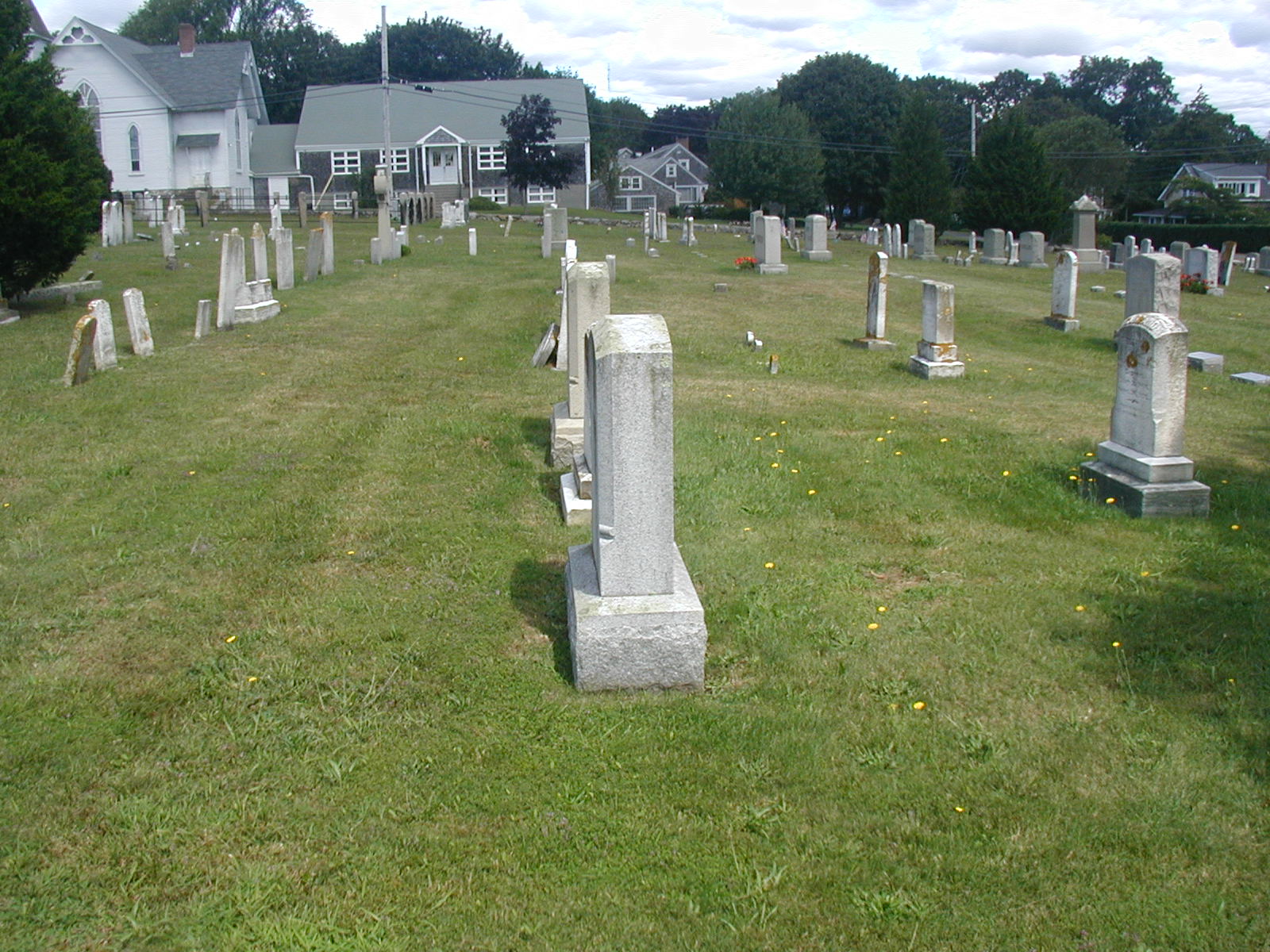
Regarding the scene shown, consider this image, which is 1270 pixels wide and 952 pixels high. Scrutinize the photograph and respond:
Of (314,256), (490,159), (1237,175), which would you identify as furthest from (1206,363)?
(1237,175)

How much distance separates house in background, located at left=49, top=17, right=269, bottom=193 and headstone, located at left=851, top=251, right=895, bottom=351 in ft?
157

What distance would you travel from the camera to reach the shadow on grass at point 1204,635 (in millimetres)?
4961

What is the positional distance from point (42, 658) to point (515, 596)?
7.64ft

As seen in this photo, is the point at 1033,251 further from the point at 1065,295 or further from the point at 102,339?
the point at 102,339

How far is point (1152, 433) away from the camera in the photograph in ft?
26.9

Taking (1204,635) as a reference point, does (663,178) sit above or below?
above

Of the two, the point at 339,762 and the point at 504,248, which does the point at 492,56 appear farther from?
the point at 339,762

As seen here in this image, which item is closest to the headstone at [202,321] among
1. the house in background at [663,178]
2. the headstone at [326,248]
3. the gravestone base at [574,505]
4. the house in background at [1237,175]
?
the headstone at [326,248]

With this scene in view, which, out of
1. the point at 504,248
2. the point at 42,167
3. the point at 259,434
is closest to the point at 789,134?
the point at 504,248

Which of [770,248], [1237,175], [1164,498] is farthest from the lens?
[1237,175]

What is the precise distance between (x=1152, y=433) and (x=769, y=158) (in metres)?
61.4

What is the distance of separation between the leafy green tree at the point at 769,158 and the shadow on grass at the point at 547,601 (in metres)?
62.6

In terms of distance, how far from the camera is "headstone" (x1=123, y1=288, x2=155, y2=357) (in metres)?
13.6

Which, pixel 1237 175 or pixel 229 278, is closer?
pixel 229 278
